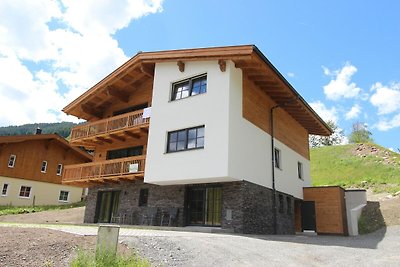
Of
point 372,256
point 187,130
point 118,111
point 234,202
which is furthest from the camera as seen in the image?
point 118,111

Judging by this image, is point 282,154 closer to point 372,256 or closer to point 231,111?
point 231,111

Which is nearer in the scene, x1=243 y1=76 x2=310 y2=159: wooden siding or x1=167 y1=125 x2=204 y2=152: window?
x1=167 y1=125 x2=204 y2=152: window

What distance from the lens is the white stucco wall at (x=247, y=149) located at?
14780mm

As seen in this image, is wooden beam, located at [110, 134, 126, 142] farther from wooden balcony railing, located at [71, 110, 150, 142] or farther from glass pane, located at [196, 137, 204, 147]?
glass pane, located at [196, 137, 204, 147]

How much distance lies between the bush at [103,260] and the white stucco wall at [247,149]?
7.96 meters

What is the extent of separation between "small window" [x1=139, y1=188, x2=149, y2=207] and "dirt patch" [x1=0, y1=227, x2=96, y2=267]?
10.3m

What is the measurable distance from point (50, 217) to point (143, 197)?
32.7 feet

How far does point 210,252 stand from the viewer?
27.0 feet

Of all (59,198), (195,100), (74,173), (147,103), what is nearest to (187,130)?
(195,100)

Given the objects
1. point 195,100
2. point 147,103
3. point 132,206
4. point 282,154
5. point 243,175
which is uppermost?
point 147,103

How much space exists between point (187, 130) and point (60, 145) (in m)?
25.3

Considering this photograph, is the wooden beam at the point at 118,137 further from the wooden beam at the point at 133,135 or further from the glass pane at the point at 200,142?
the glass pane at the point at 200,142

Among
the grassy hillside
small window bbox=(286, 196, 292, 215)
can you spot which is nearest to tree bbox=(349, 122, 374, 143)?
the grassy hillside

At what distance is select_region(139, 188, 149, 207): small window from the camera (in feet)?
61.4
